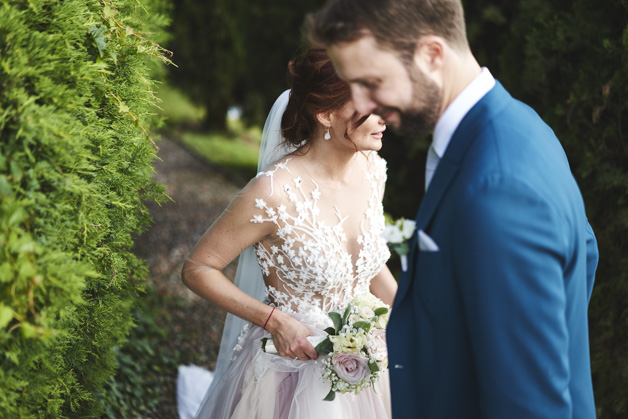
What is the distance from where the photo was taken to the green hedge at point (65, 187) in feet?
5.16

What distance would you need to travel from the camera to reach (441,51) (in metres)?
1.50

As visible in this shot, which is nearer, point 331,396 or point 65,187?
point 65,187

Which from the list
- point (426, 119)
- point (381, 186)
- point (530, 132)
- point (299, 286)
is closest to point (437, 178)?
point (426, 119)

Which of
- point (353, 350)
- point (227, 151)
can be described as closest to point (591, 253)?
point (353, 350)

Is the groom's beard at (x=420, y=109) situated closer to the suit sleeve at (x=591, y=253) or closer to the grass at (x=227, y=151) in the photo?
the suit sleeve at (x=591, y=253)

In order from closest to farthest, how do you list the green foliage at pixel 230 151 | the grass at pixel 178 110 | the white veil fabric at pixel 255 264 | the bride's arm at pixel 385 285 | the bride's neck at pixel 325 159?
the bride's neck at pixel 325 159
the white veil fabric at pixel 255 264
the bride's arm at pixel 385 285
the green foliage at pixel 230 151
the grass at pixel 178 110

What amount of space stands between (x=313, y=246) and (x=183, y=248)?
4.33 meters

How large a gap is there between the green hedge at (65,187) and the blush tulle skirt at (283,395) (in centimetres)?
59

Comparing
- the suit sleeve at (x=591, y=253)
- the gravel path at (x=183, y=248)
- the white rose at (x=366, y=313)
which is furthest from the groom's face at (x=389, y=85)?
the gravel path at (x=183, y=248)

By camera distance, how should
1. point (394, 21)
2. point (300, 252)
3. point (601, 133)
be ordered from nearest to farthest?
point (394, 21) → point (300, 252) → point (601, 133)

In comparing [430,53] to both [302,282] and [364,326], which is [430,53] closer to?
[364,326]

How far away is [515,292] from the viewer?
1342 millimetres

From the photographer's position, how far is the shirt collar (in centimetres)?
156

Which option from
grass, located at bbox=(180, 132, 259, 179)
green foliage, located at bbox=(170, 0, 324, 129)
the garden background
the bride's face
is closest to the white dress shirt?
the bride's face
